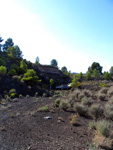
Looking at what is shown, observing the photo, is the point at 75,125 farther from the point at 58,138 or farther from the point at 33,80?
the point at 33,80

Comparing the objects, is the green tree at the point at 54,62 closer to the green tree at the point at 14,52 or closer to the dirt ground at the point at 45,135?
the green tree at the point at 14,52

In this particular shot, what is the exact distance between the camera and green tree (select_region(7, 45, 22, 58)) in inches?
1895

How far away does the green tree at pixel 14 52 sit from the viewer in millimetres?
48134

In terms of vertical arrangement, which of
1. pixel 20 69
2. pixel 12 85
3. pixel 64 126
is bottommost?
pixel 64 126

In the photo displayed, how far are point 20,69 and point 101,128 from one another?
106ft

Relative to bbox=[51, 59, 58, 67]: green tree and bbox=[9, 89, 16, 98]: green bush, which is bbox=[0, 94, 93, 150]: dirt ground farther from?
bbox=[51, 59, 58, 67]: green tree

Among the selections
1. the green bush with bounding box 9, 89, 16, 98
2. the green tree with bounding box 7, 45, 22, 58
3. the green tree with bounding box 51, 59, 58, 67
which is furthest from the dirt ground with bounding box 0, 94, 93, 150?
the green tree with bounding box 51, 59, 58, 67

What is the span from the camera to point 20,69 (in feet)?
118

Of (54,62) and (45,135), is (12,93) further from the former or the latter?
(54,62)

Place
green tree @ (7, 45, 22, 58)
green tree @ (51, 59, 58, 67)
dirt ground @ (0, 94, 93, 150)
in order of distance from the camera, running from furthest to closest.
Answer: green tree @ (51, 59, 58, 67) < green tree @ (7, 45, 22, 58) < dirt ground @ (0, 94, 93, 150)


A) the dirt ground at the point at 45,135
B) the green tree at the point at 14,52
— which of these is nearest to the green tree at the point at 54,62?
the green tree at the point at 14,52

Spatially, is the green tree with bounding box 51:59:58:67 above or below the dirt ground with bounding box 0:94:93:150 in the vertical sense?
above

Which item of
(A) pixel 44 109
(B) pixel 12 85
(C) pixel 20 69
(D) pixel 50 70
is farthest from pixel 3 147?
(D) pixel 50 70

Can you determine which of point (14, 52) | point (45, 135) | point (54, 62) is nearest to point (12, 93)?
point (45, 135)
